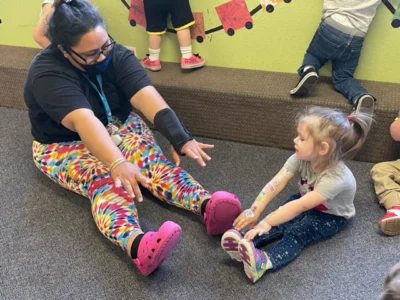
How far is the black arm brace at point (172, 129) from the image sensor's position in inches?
53.4

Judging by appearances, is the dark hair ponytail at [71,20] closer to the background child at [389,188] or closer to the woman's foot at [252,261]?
the woman's foot at [252,261]

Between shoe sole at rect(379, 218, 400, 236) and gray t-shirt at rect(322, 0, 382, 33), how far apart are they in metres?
0.71

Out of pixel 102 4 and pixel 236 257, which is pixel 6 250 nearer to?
pixel 236 257

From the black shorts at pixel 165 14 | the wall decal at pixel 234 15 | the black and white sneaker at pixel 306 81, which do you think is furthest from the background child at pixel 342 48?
the black shorts at pixel 165 14

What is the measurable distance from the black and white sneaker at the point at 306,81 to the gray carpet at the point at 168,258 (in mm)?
347

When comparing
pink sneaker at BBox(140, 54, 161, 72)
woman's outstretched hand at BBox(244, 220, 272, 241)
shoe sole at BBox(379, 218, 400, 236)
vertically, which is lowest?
shoe sole at BBox(379, 218, 400, 236)

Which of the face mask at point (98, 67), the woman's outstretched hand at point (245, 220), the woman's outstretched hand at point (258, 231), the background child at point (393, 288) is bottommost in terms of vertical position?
the woman's outstretched hand at point (245, 220)

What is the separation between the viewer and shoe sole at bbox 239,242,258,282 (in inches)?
46.8

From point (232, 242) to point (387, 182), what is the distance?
62 cm

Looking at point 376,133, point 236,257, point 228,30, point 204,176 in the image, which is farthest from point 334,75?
point 236,257

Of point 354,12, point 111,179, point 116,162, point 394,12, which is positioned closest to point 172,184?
point 111,179

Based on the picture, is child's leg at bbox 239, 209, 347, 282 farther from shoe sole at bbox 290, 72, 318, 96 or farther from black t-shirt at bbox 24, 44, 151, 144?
black t-shirt at bbox 24, 44, 151, 144

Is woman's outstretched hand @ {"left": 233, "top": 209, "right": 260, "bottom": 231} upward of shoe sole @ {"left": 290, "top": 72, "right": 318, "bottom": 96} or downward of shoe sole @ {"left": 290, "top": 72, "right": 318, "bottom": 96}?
downward

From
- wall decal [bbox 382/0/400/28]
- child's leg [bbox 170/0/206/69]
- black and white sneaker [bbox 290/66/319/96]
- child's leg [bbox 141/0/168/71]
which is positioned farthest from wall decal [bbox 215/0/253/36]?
wall decal [bbox 382/0/400/28]
